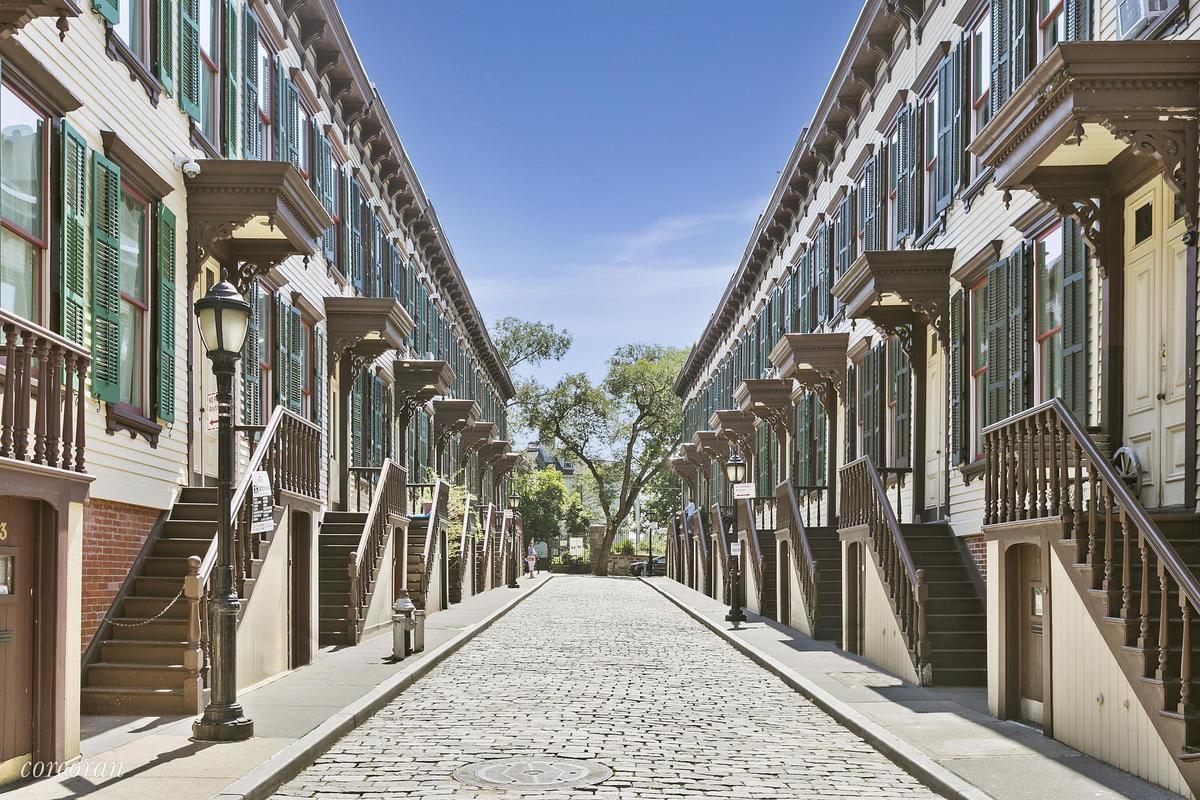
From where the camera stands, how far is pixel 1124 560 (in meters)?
9.23

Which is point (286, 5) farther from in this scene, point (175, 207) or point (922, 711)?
point (922, 711)

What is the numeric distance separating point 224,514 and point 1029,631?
7.03 metres

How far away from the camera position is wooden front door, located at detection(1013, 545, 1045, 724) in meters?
11.5

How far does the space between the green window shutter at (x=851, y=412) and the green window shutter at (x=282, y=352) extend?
10.1m

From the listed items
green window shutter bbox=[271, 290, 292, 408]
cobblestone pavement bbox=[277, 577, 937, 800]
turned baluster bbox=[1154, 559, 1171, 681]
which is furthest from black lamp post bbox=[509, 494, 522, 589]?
turned baluster bbox=[1154, 559, 1171, 681]

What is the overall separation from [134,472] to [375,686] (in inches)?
131

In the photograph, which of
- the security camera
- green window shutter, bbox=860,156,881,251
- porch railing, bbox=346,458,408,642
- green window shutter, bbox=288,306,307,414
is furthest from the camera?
green window shutter, bbox=860,156,881,251

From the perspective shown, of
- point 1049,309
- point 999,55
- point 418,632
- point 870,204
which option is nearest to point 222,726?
point 418,632

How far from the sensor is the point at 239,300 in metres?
10.1

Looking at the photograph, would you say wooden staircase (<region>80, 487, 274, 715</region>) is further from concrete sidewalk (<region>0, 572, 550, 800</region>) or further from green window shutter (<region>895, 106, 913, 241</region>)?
green window shutter (<region>895, 106, 913, 241</region>)

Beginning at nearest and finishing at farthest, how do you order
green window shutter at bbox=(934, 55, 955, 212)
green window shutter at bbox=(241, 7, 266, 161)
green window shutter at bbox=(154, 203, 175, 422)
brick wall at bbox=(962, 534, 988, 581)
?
green window shutter at bbox=(154, 203, 175, 422) < brick wall at bbox=(962, 534, 988, 581) < green window shutter at bbox=(934, 55, 955, 212) < green window shutter at bbox=(241, 7, 266, 161)

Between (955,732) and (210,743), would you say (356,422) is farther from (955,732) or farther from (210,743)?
(955,732)

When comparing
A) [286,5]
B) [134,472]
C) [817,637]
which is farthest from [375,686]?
[286,5]

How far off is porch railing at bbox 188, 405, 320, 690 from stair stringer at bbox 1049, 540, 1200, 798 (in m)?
6.98
